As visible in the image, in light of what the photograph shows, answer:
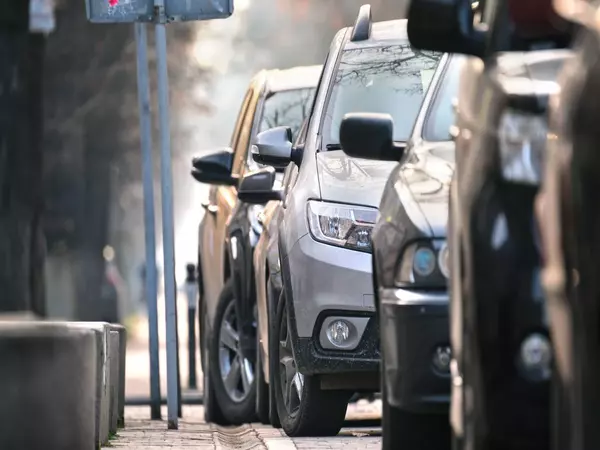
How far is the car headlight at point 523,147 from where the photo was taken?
595 cm

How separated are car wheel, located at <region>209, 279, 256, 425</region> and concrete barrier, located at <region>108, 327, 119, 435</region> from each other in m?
0.89

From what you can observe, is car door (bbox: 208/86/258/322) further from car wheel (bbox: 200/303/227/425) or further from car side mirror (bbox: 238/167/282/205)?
car side mirror (bbox: 238/167/282/205)

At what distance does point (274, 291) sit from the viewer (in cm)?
1206

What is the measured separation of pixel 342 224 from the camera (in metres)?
10.9

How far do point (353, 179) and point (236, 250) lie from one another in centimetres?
322

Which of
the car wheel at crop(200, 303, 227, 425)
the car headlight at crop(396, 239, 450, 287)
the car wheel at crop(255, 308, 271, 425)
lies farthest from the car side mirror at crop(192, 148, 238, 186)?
the car headlight at crop(396, 239, 450, 287)

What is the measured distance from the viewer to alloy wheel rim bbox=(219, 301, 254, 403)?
1424 cm

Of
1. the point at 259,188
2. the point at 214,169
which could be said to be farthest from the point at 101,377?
the point at 214,169

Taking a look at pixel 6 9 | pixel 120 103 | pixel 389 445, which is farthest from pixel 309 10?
pixel 389 445

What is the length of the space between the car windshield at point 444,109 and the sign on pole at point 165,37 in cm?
444

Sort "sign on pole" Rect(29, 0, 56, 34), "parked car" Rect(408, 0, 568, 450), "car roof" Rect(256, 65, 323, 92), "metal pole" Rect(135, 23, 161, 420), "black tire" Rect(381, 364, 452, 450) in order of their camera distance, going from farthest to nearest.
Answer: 1. "sign on pole" Rect(29, 0, 56, 34)
2. "car roof" Rect(256, 65, 323, 92)
3. "metal pole" Rect(135, 23, 161, 420)
4. "black tire" Rect(381, 364, 452, 450)
5. "parked car" Rect(408, 0, 568, 450)

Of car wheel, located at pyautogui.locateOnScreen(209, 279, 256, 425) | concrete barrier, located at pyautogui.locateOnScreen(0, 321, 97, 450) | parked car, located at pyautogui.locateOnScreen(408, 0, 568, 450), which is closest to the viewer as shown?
parked car, located at pyautogui.locateOnScreen(408, 0, 568, 450)

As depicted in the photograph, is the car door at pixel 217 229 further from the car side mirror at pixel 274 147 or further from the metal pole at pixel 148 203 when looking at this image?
the car side mirror at pixel 274 147

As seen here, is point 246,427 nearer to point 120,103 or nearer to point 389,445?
point 389,445
